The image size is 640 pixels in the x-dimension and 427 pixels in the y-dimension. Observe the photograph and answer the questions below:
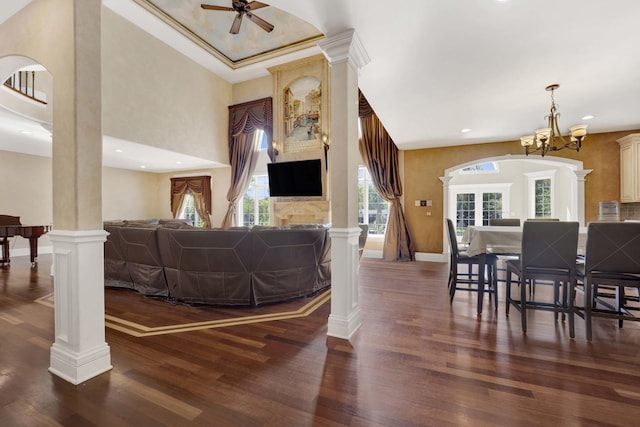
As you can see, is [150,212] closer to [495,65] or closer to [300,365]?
[300,365]

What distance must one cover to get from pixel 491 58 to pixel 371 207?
4483 mm

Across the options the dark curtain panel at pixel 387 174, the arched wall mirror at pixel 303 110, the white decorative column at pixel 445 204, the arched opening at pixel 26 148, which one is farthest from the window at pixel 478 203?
the arched opening at pixel 26 148

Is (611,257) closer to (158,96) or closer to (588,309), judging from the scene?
(588,309)

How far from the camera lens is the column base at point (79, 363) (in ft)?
5.54

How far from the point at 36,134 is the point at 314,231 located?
241 inches

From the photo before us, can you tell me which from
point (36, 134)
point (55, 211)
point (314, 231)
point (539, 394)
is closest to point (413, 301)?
point (314, 231)

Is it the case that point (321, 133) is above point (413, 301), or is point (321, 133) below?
above

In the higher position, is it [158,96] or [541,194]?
[158,96]

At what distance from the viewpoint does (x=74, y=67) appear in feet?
5.63

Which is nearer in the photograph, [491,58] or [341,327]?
[341,327]

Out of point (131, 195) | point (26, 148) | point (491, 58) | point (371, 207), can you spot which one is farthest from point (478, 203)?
point (26, 148)

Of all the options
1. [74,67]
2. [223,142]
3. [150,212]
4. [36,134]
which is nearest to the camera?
[74,67]

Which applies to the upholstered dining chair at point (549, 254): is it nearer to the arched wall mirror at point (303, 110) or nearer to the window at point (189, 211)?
the arched wall mirror at point (303, 110)

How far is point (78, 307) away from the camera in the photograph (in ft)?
5.61
